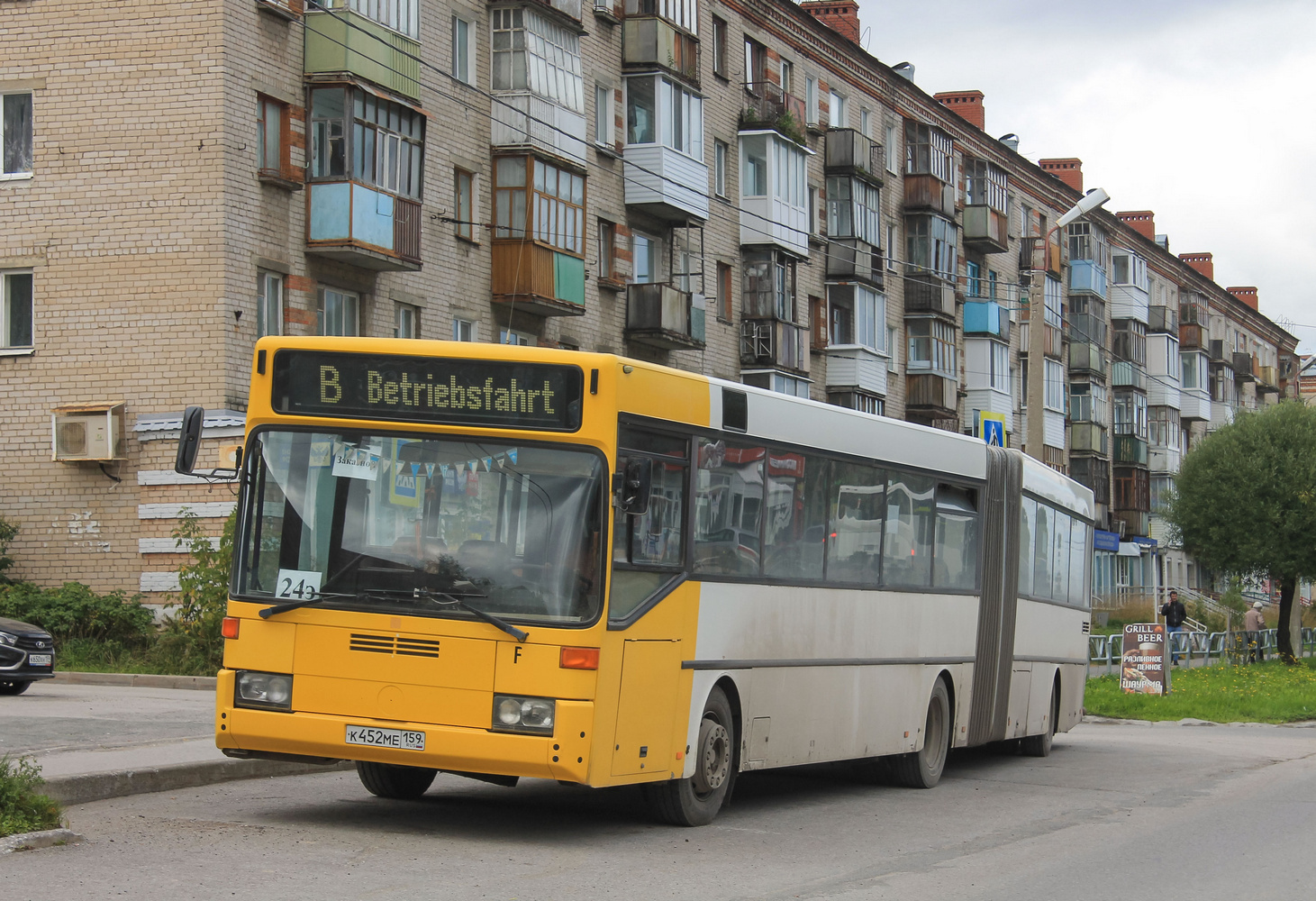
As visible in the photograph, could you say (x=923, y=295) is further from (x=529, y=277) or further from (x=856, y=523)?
(x=856, y=523)

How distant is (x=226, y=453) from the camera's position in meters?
23.2

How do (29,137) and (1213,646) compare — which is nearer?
(29,137)

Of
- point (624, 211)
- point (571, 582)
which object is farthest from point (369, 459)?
point (624, 211)

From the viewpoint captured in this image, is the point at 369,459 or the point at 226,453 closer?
the point at 369,459

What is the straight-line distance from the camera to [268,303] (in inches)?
978

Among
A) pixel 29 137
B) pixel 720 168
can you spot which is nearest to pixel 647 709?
pixel 29 137

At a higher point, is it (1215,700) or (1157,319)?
(1157,319)

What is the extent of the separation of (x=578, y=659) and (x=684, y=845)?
4.67 feet

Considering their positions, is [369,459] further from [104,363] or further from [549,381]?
[104,363]

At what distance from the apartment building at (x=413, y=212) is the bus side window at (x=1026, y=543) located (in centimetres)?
665

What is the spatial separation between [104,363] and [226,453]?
8.58ft

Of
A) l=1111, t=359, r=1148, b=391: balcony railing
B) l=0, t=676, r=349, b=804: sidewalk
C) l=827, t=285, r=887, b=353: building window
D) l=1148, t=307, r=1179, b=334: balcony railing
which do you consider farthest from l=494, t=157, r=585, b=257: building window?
l=1148, t=307, r=1179, b=334: balcony railing

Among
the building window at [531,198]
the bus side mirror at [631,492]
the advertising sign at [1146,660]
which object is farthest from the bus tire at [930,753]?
the building window at [531,198]

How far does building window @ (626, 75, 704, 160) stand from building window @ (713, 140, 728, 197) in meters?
3.21
